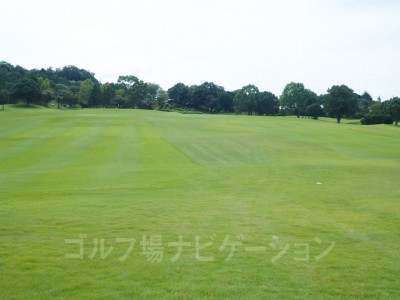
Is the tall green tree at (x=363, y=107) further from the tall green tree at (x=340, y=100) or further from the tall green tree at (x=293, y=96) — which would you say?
the tall green tree at (x=293, y=96)

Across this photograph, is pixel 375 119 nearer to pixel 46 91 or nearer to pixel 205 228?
pixel 205 228

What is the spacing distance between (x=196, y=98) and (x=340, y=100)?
186ft

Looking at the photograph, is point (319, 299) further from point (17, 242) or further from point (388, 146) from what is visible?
point (388, 146)

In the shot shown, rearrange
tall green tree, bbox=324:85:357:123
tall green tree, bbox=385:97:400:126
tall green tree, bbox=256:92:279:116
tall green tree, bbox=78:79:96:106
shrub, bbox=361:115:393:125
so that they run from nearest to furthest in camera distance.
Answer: shrub, bbox=361:115:393:125, tall green tree, bbox=385:97:400:126, tall green tree, bbox=324:85:357:123, tall green tree, bbox=78:79:96:106, tall green tree, bbox=256:92:279:116

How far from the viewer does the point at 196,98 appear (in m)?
142

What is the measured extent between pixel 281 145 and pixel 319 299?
3314cm

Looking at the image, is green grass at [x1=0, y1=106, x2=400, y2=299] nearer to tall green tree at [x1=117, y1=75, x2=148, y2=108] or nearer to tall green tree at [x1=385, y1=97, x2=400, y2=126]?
tall green tree at [x1=385, y1=97, x2=400, y2=126]

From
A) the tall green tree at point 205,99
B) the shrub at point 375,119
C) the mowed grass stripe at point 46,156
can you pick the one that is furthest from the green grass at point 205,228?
the tall green tree at point 205,99

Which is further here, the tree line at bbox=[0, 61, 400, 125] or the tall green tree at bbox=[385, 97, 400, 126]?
the tree line at bbox=[0, 61, 400, 125]

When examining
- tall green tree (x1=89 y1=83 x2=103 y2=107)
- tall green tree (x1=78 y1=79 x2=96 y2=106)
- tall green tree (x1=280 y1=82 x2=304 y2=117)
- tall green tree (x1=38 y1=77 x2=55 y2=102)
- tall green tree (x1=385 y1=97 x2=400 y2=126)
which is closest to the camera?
tall green tree (x1=385 y1=97 x2=400 y2=126)

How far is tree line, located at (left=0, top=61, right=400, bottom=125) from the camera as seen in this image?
3903 inches

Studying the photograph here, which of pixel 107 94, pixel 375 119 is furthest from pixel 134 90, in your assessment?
pixel 375 119

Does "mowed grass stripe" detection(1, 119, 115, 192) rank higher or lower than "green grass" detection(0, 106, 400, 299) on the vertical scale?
Answer: lower

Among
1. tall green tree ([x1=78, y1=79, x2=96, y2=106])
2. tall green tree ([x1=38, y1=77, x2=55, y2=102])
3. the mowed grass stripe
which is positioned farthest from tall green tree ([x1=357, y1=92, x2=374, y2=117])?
the mowed grass stripe
